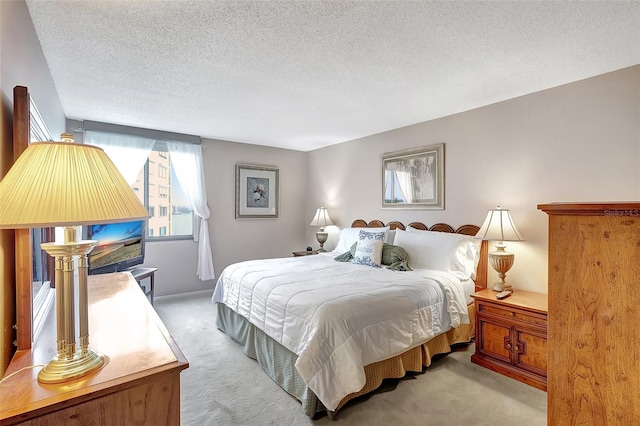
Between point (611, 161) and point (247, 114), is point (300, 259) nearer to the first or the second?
point (247, 114)

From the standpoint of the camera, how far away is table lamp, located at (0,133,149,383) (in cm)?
81

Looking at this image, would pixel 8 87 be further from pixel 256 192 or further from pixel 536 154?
pixel 256 192

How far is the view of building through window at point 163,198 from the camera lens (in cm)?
448

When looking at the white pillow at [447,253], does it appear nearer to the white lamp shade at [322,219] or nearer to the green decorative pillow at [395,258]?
the green decorative pillow at [395,258]

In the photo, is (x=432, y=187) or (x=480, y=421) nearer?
(x=480, y=421)

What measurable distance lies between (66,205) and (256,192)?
452cm

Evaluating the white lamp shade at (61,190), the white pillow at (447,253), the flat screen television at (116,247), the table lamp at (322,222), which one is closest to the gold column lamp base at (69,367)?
the white lamp shade at (61,190)

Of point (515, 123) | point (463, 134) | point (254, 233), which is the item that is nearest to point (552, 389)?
point (515, 123)

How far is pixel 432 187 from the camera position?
3.79 meters

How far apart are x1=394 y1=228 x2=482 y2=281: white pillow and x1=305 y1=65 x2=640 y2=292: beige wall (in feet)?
1.02

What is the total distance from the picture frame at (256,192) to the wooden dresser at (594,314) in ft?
14.7

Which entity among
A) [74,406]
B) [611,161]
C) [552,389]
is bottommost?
[552,389]

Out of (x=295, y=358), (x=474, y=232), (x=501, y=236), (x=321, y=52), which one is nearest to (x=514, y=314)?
(x=501, y=236)

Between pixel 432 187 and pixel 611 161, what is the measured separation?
162 centimetres
